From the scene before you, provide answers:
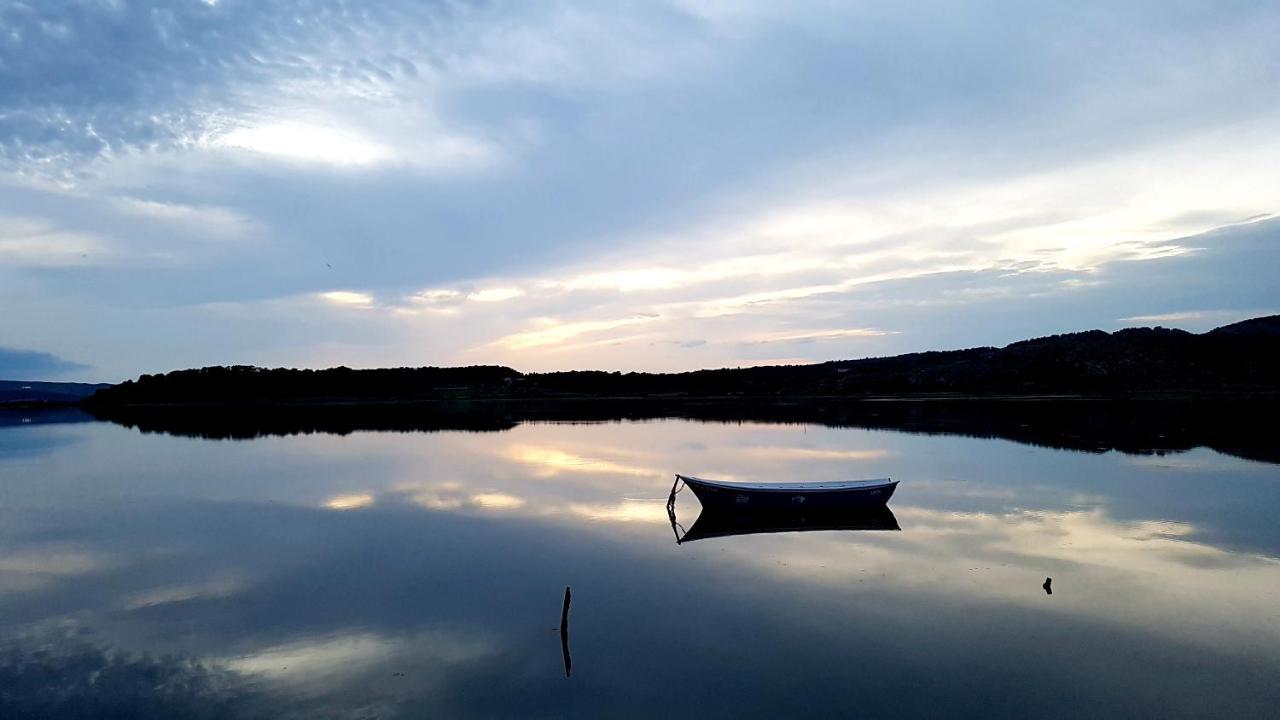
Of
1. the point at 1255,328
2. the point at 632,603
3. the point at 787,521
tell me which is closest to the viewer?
the point at 632,603

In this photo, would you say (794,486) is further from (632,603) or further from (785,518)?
(632,603)

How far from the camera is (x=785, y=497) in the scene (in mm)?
21172

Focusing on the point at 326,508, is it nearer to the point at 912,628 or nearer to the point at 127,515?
the point at 127,515

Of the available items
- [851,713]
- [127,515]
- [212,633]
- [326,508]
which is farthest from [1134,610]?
[127,515]

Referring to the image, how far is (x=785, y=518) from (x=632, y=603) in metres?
9.08

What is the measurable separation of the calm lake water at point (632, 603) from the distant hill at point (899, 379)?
9212cm

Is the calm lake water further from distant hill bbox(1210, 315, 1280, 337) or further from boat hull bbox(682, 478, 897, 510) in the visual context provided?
distant hill bbox(1210, 315, 1280, 337)

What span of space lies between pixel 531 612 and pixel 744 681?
4.92 meters

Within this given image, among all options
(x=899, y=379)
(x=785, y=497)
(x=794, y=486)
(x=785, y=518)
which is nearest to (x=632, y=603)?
(x=785, y=497)

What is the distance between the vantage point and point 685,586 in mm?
15078

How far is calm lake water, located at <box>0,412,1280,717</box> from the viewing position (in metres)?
9.82

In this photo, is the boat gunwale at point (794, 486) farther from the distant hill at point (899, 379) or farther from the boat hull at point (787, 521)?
the distant hill at point (899, 379)

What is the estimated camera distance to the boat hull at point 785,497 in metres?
21.2

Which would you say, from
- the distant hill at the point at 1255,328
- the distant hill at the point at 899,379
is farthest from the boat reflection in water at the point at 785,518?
the distant hill at the point at 1255,328
